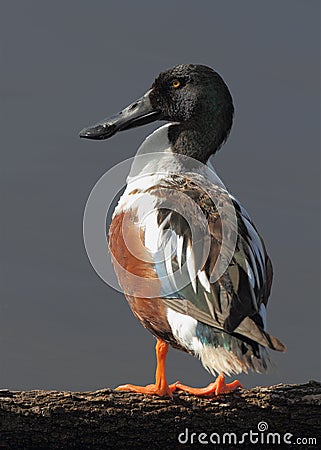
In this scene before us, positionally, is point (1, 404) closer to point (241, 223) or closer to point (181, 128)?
point (241, 223)

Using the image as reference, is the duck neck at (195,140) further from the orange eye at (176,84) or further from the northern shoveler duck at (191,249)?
the orange eye at (176,84)

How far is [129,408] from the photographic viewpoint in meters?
3.71

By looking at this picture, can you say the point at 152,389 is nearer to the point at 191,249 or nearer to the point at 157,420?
the point at 157,420

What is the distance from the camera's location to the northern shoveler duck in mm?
3520

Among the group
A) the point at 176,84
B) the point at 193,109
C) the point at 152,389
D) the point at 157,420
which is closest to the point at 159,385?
the point at 152,389

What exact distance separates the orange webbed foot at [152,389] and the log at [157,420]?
4 cm

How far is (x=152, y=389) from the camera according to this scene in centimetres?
384

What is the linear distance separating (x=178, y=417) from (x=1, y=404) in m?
0.80

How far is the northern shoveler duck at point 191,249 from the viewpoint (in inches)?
139

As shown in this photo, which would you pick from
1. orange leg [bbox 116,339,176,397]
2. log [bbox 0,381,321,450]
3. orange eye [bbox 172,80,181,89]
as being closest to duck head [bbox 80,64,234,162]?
orange eye [bbox 172,80,181,89]

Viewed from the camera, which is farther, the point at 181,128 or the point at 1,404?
the point at 181,128

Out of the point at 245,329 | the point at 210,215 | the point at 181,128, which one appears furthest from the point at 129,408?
the point at 181,128

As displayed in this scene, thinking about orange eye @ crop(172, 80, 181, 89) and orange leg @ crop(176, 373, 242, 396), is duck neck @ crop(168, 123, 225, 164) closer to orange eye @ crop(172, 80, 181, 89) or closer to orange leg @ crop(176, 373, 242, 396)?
orange eye @ crop(172, 80, 181, 89)

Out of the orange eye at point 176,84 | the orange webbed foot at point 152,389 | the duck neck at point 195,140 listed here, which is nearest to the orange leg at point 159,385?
the orange webbed foot at point 152,389
